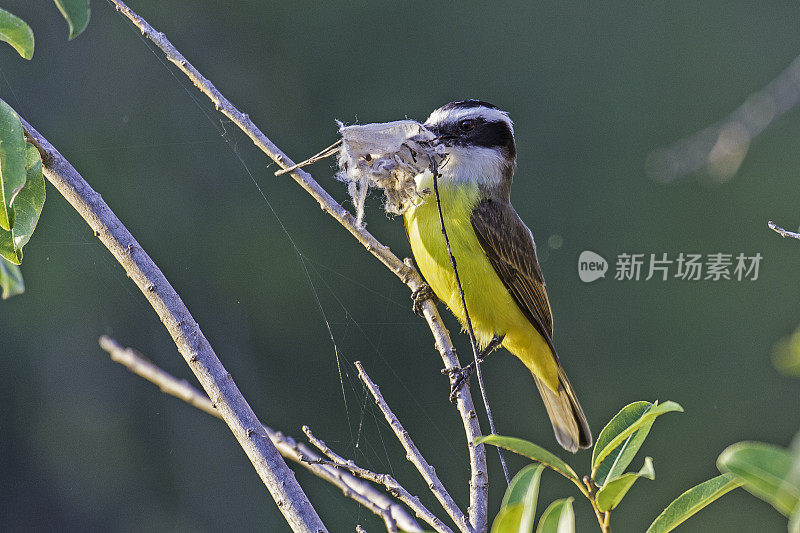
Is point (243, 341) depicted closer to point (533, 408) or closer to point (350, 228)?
point (533, 408)

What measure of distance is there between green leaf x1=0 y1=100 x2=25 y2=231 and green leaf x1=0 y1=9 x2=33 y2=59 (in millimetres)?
70

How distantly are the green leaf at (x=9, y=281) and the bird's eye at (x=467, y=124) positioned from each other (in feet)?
4.10

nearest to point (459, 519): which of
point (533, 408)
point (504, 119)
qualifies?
point (504, 119)

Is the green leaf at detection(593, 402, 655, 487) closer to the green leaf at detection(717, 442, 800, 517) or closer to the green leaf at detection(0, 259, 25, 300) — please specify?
the green leaf at detection(717, 442, 800, 517)

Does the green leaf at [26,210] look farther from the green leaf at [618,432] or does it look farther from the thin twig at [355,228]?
the green leaf at [618,432]

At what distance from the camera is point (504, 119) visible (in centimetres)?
246

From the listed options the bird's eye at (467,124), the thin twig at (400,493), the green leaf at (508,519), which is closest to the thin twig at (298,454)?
the thin twig at (400,493)

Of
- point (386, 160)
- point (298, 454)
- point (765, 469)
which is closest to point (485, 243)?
point (386, 160)

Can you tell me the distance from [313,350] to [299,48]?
77.1 inches

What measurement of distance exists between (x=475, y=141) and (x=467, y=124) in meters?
0.05

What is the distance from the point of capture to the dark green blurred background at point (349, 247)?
15.5ft

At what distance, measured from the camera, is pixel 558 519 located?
0.80 metres

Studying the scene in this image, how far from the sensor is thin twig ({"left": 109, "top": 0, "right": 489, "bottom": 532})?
1.09 meters

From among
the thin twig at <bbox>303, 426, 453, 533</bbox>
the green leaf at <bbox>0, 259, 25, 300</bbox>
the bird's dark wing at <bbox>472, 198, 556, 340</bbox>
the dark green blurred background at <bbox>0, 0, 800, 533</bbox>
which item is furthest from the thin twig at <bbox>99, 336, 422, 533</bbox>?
the dark green blurred background at <bbox>0, 0, 800, 533</bbox>
